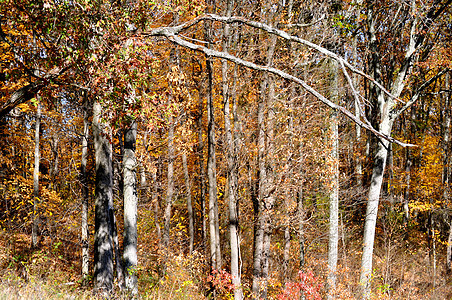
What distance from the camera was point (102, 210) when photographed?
335 inches

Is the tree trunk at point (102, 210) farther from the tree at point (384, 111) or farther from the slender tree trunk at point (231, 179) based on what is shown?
the tree at point (384, 111)

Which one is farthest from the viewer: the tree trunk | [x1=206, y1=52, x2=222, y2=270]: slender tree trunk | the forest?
[x1=206, y1=52, x2=222, y2=270]: slender tree trunk

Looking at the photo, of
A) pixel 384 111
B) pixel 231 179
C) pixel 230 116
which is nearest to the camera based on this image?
pixel 384 111

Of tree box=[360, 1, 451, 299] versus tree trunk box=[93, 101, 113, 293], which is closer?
tree trunk box=[93, 101, 113, 293]

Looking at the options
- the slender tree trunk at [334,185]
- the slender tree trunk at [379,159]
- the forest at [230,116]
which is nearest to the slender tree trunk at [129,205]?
the forest at [230,116]

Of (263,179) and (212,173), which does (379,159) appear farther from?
(212,173)

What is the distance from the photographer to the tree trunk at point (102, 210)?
8.06 m

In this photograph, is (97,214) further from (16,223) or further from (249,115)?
(16,223)

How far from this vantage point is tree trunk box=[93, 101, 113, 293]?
26.5ft

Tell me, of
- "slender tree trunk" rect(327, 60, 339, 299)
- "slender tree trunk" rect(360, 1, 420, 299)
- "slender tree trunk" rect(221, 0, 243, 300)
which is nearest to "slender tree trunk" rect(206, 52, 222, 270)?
"slender tree trunk" rect(221, 0, 243, 300)

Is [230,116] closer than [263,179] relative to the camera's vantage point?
No

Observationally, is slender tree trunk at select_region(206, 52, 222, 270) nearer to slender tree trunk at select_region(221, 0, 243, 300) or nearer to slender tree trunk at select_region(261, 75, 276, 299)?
slender tree trunk at select_region(221, 0, 243, 300)

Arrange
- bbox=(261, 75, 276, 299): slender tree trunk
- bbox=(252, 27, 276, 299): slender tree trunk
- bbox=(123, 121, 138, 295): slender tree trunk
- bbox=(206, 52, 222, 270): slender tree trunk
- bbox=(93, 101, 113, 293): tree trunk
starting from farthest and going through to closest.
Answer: bbox=(206, 52, 222, 270): slender tree trunk < bbox=(261, 75, 276, 299): slender tree trunk < bbox=(252, 27, 276, 299): slender tree trunk < bbox=(123, 121, 138, 295): slender tree trunk < bbox=(93, 101, 113, 293): tree trunk

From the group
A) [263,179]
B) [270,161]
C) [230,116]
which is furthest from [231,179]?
[230,116]
